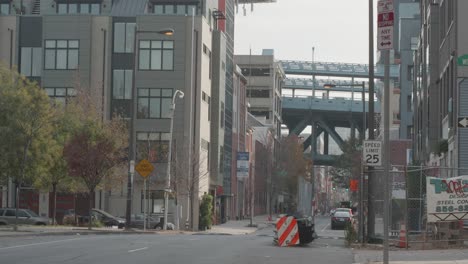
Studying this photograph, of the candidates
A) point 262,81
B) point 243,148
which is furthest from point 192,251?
point 262,81

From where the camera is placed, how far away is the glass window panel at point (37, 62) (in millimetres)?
64062

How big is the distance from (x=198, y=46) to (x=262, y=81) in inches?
2203

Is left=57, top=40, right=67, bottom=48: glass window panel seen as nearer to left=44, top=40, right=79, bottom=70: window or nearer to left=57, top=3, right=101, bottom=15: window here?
left=44, top=40, right=79, bottom=70: window

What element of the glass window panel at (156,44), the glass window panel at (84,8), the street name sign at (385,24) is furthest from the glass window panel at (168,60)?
the street name sign at (385,24)

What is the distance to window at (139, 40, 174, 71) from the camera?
62406 millimetres

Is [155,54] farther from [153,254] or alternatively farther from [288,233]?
[153,254]

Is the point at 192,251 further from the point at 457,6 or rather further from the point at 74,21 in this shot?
the point at 74,21

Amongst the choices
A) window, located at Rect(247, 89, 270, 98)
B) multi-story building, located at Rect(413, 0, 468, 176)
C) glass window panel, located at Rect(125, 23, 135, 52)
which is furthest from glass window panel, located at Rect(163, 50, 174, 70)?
window, located at Rect(247, 89, 270, 98)

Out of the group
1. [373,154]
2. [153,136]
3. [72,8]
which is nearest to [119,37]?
[72,8]

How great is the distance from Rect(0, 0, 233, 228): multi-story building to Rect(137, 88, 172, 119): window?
0.08 metres

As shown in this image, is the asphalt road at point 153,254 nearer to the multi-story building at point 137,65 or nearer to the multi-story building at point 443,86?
the multi-story building at point 443,86

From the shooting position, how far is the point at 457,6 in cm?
3466

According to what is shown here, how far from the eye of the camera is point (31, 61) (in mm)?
64438

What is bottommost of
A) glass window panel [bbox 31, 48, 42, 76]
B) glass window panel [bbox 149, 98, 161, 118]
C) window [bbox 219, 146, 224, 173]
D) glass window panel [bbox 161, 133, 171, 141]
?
window [bbox 219, 146, 224, 173]
